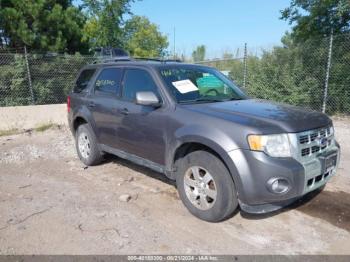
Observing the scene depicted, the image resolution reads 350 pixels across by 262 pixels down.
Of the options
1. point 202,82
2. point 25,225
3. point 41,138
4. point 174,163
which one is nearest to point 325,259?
point 174,163

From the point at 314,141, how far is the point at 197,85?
5.53 feet

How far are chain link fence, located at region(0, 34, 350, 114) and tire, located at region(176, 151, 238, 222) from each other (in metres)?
6.91

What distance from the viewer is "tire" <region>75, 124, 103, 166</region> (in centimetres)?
569

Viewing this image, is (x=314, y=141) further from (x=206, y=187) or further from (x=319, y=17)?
(x=319, y=17)

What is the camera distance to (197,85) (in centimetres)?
A: 454

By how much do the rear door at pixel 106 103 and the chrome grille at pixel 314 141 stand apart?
2541 mm

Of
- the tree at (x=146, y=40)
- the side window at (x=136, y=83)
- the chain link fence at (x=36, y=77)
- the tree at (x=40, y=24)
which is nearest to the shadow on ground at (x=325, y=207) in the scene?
the side window at (x=136, y=83)

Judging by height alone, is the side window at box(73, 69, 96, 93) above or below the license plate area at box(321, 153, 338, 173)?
above

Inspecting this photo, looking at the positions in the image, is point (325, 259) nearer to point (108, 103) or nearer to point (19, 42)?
point (108, 103)

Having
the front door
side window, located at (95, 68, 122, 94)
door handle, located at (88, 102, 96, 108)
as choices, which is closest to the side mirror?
the front door

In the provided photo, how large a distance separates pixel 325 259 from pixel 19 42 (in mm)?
12685

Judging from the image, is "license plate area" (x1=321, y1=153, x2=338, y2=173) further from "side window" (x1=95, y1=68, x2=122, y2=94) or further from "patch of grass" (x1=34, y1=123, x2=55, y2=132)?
"patch of grass" (x1=34, y1=123, x2=55, y2=132)

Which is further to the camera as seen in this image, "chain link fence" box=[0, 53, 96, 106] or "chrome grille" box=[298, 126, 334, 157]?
"chain link fence" box=[0, 53, 96, 106]

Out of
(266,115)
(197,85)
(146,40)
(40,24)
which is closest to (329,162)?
(266,115)
